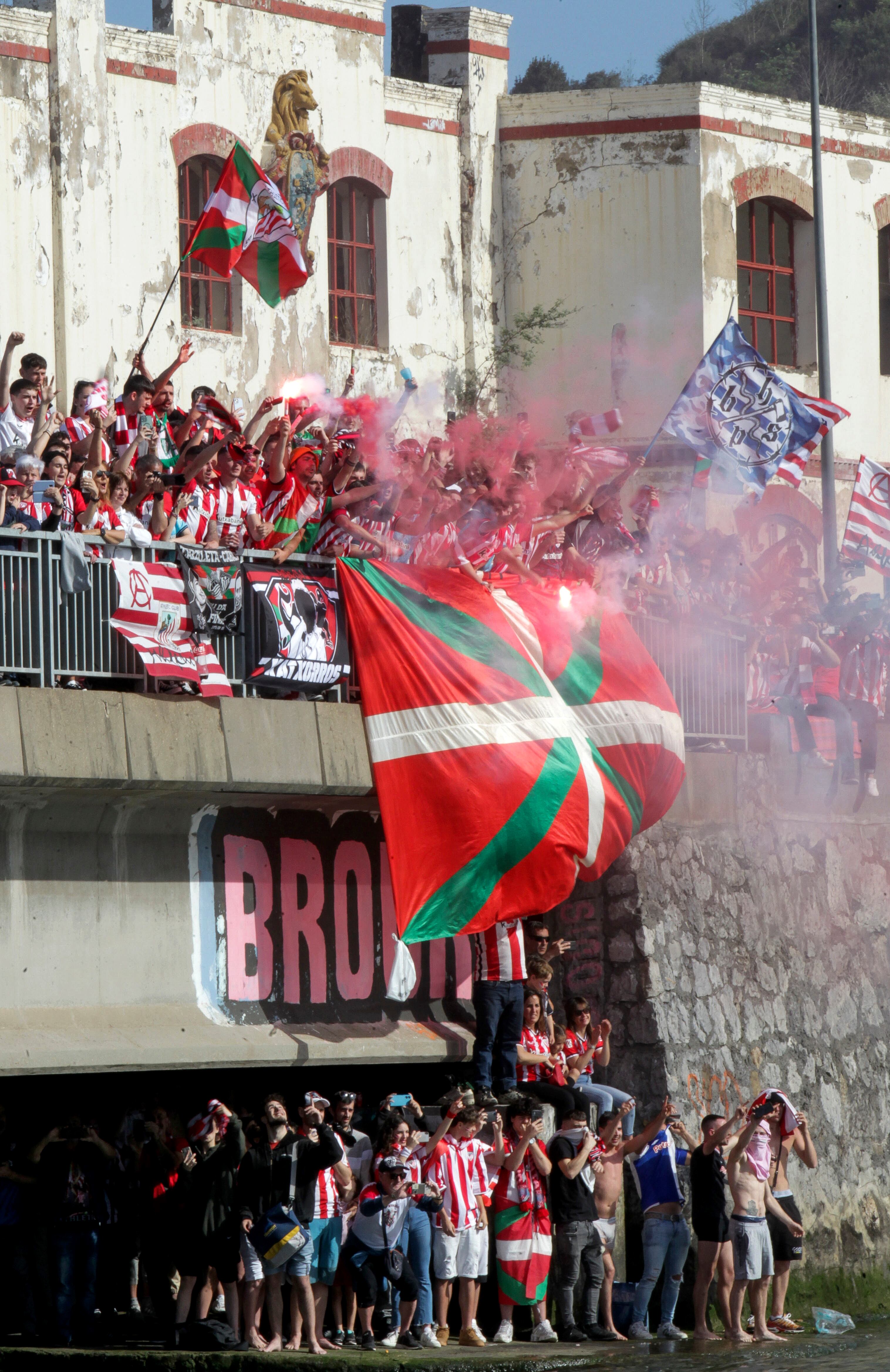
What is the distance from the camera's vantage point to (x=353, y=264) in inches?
976

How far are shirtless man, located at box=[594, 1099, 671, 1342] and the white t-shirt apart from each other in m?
6.56

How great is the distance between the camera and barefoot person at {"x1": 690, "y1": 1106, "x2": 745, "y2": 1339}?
16141 mm

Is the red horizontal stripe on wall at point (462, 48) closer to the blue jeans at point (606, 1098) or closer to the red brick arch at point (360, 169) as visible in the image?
the red brick arch at point (360, 169)

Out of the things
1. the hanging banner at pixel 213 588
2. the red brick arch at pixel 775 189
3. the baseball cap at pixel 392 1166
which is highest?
the red brick arch at pixel 775 189

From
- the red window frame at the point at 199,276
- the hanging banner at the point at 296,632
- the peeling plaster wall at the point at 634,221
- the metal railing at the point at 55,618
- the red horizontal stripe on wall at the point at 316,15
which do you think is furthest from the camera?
the peeling plaster wall at the point at 634,221

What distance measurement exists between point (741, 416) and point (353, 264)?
6.75 metres

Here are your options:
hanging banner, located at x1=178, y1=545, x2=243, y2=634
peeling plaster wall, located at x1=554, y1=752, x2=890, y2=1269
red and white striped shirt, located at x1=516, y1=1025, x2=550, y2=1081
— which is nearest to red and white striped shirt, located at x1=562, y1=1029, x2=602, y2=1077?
→ red and white striped shirt, located at x1=516, y1=1025, x2=550, y2=1081

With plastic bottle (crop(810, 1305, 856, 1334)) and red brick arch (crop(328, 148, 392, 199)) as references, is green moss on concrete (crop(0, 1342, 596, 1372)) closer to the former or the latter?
plastic bottle (crop(810, 1305, 856, 1334))

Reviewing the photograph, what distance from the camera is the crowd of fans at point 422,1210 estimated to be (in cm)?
1416

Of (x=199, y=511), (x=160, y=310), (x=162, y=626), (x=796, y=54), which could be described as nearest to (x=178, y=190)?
(x=160, y=310)

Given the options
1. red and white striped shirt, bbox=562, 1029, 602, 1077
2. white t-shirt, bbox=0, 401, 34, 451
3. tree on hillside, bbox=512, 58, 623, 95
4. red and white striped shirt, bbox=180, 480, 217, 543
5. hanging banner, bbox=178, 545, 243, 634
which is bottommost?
red and white striped shirt, bbox=562, 1029, 602, 1077

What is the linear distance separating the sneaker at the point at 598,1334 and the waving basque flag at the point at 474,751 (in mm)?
2981

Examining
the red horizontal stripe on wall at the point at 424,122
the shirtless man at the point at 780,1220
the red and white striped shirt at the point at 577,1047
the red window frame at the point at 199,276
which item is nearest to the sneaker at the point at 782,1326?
the shirtless man at the point at 780,1220

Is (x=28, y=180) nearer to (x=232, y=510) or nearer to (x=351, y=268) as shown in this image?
(x=351, y=268)
